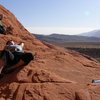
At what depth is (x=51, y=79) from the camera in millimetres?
8219

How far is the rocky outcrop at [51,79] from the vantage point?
7.64 m

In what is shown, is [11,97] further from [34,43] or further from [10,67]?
[34,43]

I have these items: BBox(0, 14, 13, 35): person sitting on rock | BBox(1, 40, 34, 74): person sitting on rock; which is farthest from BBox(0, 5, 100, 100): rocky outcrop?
BBox(0, 14, 13, 35): person sitting on rock

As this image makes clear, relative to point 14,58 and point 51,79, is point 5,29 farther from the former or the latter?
point 51,79

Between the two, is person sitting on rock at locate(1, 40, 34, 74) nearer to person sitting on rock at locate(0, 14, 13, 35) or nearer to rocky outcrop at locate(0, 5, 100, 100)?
rocky outcrop at locate(0, 5, 100, 100)

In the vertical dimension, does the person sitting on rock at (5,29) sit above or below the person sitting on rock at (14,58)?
above

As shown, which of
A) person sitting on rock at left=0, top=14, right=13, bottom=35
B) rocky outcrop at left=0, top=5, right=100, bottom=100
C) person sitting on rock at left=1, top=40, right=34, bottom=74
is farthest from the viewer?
person sitting on rock at left=0, top=14, right=13, bottom=35

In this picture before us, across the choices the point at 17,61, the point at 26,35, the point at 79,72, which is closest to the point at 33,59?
the point at 17,61

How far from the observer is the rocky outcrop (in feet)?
25.1

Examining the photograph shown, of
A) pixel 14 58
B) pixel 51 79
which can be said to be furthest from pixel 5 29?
pixel 51 79

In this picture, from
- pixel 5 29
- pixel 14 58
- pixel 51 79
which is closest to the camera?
pixel 51 79

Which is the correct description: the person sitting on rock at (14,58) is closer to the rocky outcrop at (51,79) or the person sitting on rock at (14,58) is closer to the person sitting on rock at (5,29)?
the rocky outcrop at (51,79)

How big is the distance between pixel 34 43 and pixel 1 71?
2716mm

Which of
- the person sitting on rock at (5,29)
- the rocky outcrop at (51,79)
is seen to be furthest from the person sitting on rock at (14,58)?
the person sitting on rock at (5,29)
